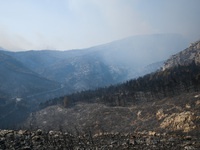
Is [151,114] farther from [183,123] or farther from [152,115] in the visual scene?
[183,123]

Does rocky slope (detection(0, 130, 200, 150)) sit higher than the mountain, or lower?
higher

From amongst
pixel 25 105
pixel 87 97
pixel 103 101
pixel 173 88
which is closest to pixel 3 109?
pixel 25 105

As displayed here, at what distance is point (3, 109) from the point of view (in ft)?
567

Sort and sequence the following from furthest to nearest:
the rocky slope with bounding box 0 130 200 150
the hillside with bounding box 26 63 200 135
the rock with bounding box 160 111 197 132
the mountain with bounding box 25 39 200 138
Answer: the hillside with bounding box 26 63 200 135
the mountain with bounding box 25 39 200 138
the rock with bounding box 160 111 197 132
the rocky slope with bounding box 0 130 200 150

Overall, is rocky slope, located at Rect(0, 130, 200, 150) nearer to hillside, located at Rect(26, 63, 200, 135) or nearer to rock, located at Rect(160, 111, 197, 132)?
rock, located at Rect(160, 111, 197, 132)

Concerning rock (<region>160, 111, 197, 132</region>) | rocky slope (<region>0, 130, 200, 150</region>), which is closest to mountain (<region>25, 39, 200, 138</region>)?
rock (<region>160, 111, 197, 132</region>)

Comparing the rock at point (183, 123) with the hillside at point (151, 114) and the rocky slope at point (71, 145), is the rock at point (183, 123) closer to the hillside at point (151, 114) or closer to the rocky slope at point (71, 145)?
the hillside at point (151, 114)

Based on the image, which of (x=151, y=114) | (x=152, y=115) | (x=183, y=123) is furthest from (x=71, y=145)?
(x=151, y=114)

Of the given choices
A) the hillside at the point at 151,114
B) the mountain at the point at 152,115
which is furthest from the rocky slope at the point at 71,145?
the hillside at the point at 151,114

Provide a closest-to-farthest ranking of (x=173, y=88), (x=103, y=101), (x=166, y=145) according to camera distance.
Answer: (x=166, y=145) → (x=173, y=88) → (x=103, y=101)

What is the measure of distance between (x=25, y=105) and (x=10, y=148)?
616ft

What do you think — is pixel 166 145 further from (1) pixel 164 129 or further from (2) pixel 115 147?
(1) pixel 164 129

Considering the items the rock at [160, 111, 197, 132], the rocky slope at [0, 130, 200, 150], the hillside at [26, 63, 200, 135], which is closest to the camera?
the rocky slope at [0, 130, 200, 150]

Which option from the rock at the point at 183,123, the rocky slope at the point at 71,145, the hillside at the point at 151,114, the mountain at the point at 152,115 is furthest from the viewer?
the hillside at the point at 151,114
